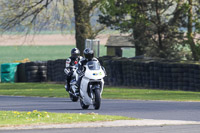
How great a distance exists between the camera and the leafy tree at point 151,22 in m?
32.8

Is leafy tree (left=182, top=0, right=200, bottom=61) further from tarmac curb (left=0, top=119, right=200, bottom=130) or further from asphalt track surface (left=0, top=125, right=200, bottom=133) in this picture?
asphalt track surface (left=0, top=125, right=200, bottom=133)

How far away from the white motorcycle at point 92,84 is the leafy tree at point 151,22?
53.4ft

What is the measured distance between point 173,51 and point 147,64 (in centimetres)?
650

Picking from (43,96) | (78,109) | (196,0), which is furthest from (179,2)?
(78,109)

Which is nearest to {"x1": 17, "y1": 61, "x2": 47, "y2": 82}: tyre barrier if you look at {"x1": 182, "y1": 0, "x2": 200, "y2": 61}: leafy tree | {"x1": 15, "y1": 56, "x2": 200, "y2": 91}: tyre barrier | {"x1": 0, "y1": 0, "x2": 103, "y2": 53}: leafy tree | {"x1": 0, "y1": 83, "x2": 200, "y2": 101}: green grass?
{"x1": 15, "y1": 56, "x2": 200, "y2": 91}: tyre barrier

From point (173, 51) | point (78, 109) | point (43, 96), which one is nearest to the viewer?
point (78, 109)

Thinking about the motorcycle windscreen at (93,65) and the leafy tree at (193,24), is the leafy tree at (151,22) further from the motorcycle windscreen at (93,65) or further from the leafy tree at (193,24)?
the motorcycle windscreen at (93,65)

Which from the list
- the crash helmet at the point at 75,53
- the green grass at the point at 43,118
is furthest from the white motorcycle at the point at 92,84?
the crash helmet at the point at 75,53

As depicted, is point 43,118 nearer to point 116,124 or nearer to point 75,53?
point 116,124

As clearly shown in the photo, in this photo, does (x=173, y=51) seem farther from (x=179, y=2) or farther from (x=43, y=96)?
(x=43, y=96)

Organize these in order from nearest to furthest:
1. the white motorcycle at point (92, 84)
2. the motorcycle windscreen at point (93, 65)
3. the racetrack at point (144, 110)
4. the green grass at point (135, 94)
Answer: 1. the racetrack at point (144, 110)
2. the white motorcycle at point (92, 84)
3. the motorcycle windscreen at point (93, 65)
4. the green grass at point (135, 94)

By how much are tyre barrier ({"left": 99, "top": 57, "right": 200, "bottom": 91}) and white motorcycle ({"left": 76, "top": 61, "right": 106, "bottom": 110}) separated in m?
10.4

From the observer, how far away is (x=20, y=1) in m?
35.3

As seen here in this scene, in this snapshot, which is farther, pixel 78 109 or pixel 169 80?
pixel 169 80
